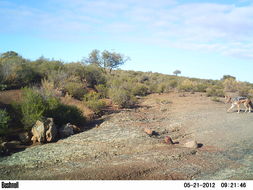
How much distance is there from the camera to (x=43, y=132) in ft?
36.8

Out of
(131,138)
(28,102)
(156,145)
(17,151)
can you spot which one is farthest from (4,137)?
(156,145)

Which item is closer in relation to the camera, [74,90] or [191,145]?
[191,145]

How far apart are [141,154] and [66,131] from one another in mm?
4318

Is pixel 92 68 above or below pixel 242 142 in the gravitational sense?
above

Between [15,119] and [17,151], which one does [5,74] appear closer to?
[15,119]

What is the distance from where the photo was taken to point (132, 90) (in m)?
25.3

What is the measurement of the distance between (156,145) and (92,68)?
58.0 ft

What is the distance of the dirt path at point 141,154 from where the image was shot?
745 centimetres

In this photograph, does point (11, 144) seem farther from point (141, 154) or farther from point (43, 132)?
point (141, 154)

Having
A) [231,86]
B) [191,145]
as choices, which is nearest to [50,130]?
[191,145]

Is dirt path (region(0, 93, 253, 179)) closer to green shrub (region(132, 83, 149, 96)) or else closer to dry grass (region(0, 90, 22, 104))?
dry grass (region(0, 90, 22, 104))

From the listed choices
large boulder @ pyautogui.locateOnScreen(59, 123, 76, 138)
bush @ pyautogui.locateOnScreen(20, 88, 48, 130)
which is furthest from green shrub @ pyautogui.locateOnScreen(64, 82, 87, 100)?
large boulder @ pyautogui.locateOnScreen(59, 123, 76, 138)

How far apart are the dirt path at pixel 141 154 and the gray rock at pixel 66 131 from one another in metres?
0.49

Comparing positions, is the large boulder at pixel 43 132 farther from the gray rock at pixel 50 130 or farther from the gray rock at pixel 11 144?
the gray rock at pixel 11 144
